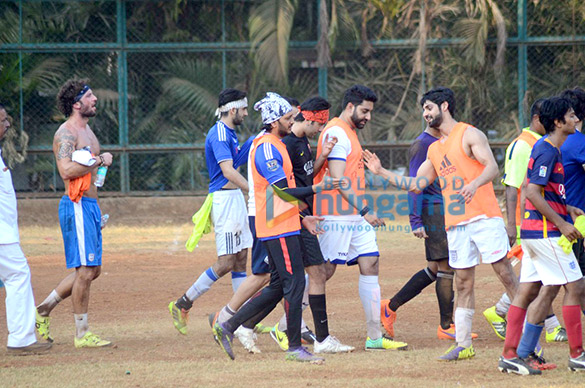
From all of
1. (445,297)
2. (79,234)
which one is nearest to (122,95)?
(79,234)

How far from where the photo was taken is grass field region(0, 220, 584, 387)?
19.7ft

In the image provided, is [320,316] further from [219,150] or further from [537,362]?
[219,150]

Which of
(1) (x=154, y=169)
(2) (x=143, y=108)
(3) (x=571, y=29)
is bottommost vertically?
(1) (x=154, y=169)

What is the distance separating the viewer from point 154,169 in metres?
16.6

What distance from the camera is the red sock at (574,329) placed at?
19.5ft

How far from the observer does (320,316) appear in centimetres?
701

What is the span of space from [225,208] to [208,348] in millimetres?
1426

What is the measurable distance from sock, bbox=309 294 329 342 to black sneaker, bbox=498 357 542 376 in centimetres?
150

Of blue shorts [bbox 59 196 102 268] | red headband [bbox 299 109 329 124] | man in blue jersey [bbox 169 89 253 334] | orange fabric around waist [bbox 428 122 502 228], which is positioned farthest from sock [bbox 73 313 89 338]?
orange fabric around waist [bbox 428 122 502 228]

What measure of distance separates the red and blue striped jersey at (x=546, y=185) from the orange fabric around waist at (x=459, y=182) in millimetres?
657

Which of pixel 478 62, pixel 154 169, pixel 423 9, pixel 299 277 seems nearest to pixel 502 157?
pixel 478 62

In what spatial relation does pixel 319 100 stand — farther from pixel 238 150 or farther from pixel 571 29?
pixel 571 29

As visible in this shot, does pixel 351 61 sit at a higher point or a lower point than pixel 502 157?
higher

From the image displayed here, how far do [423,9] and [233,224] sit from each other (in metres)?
9.50
